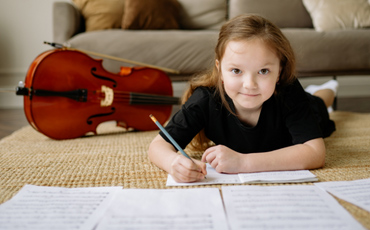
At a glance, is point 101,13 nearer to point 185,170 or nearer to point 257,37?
point 257,37

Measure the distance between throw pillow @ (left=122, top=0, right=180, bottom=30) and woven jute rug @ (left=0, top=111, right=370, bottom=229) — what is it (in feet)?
3.31

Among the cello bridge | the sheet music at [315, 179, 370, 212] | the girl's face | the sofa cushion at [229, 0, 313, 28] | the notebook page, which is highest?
the sofa cushion at [229, 0, 313, 28]

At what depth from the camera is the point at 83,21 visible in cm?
229

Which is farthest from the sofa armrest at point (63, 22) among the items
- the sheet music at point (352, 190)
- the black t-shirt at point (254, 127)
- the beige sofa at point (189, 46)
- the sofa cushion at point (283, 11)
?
the sheet music at point (352, 190)

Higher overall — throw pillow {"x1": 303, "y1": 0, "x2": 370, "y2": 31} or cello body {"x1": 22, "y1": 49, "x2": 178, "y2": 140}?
throw pillow {"x1": 303, "y1": 0, "x2": 370, "y2": 31}

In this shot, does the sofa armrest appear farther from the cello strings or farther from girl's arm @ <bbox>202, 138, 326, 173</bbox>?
girl's arm @ <bbox>202, 138, 326, 173</bbox>

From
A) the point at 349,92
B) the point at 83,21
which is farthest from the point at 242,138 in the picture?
the point at 349,92

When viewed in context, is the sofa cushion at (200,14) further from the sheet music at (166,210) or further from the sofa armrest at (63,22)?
the sheet music at (166,210)

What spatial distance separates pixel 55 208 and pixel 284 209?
411mm

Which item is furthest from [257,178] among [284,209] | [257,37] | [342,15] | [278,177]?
[342,15]

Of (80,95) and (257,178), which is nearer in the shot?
(257,178)

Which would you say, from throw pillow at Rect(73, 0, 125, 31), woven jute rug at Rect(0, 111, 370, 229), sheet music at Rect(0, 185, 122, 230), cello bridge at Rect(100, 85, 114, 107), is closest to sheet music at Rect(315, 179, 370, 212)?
woven jute rug at Rect(0, 111, 370, 229)

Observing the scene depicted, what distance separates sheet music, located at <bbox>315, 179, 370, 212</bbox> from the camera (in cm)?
62

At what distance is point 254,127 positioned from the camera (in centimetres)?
90
